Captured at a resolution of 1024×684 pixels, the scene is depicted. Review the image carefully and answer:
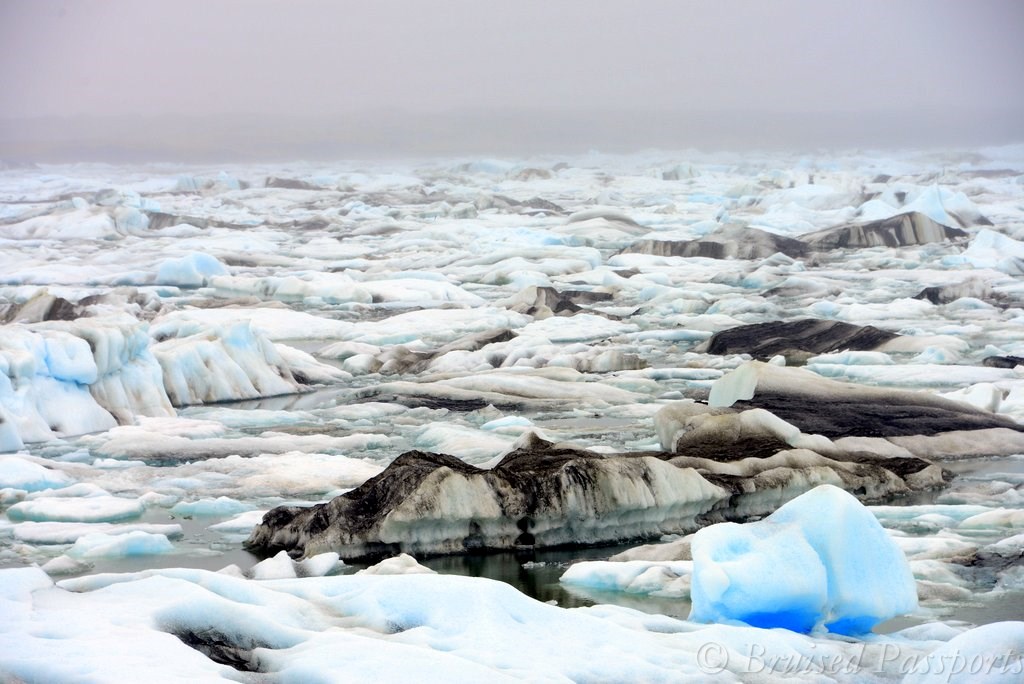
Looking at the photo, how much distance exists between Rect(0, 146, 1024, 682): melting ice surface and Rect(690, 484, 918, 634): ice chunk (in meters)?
0.03

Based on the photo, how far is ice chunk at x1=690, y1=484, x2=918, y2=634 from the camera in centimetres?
678

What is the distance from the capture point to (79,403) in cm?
1332

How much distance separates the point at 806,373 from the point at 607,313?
8193 mm

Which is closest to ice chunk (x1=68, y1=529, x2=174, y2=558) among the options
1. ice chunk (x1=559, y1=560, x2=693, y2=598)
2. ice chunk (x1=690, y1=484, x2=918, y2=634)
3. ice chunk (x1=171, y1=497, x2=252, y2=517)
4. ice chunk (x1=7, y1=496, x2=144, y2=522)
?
ice chunk (x1=7, y1=496, x2=144, y2=522)

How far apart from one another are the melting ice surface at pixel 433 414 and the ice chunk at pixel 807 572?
1.0 inches

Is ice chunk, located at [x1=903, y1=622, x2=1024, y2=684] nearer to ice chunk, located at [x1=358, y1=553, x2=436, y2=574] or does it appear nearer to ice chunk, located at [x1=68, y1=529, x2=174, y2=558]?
ice chunk, located at [x1=358, y1=553, x2=436, y2=574]

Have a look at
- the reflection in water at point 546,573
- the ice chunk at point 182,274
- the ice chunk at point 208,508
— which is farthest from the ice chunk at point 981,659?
the ice chunk at point 182,274

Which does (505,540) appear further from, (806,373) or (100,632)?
(806,373)

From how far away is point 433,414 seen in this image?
14148 millimetres

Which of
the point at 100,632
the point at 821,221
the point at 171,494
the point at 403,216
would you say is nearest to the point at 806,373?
the point at 171,494

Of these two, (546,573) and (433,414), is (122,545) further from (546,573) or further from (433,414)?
(433,414)

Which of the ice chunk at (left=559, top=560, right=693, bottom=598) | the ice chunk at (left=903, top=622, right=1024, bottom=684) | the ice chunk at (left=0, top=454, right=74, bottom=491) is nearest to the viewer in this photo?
the ice chunk at (left=903, top=622, right=1024, bottom=684)

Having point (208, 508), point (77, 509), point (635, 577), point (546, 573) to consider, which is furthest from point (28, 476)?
point (635, 577)

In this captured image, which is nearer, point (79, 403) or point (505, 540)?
point (505, 540)
